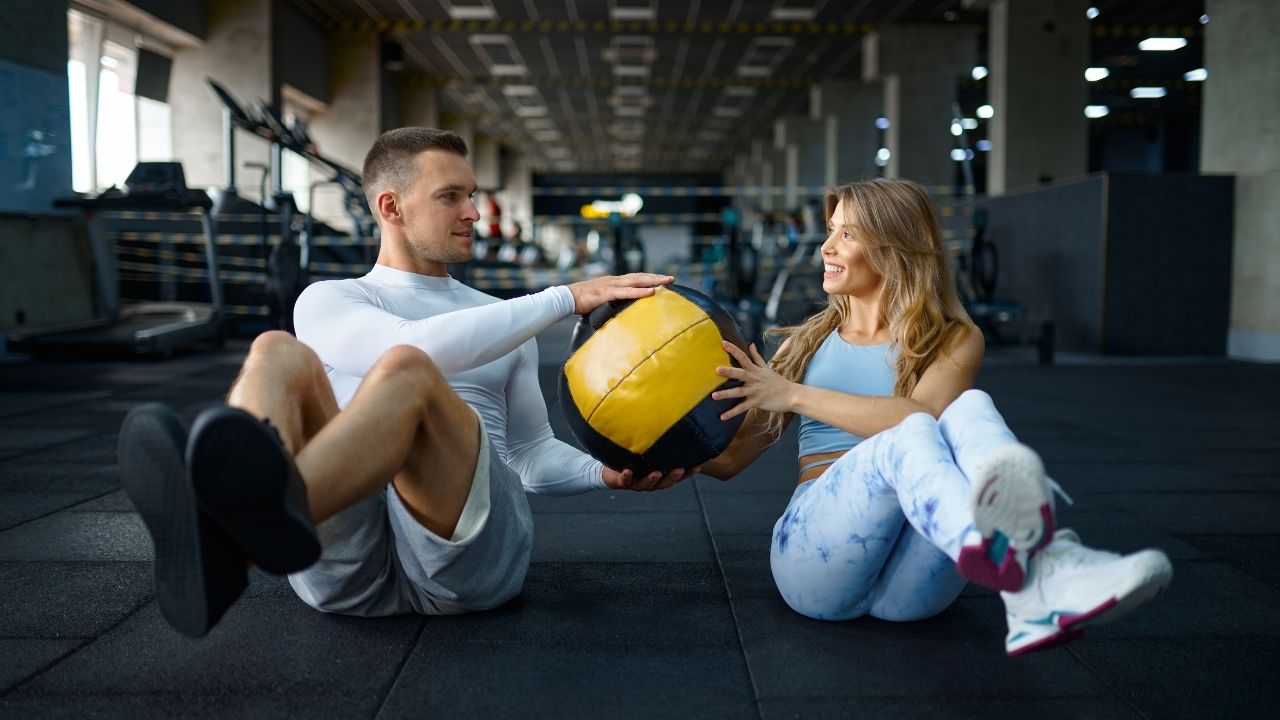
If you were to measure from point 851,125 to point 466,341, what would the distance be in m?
17.0

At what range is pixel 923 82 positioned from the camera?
14.4 m

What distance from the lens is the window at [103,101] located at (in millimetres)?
9891

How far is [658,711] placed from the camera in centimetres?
159

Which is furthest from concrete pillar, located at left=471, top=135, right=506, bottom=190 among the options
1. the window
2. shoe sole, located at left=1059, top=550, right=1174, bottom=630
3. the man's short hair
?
shoe sole, located at left=1059, top=550, right=1174, bottom=630

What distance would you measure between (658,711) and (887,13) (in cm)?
1341

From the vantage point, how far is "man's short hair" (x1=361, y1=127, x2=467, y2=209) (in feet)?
6.82

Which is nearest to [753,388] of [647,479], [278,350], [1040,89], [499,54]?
[647,479]

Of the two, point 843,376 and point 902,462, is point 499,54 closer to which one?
point 843,376

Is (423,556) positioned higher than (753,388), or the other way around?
(753,388)

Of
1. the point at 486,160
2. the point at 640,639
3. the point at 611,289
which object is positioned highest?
the point at 486,160

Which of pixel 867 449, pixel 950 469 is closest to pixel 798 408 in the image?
pixel 867 449

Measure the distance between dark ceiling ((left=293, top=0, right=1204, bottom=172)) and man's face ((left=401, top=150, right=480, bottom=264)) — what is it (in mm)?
11294

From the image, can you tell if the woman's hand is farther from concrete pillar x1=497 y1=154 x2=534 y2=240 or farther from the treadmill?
concrete pillar x1=497 y1=154 x2=534 y2=240

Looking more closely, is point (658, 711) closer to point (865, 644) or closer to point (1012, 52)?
point (865, 644)
